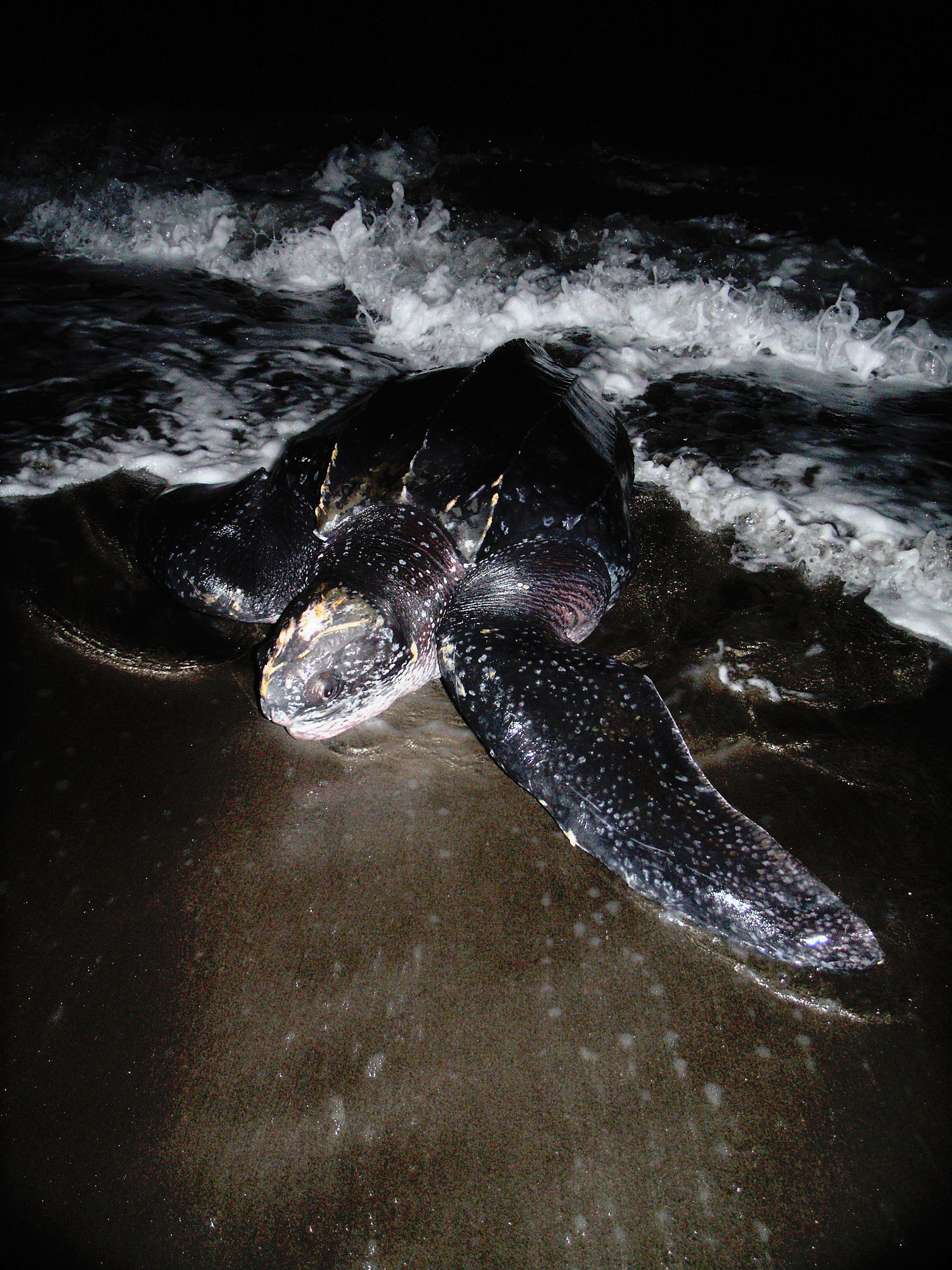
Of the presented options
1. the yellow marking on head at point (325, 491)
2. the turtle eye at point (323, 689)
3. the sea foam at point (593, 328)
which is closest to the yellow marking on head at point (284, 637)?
the turtle eye at point (323, 689)

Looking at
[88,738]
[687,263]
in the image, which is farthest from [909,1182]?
[687,263]

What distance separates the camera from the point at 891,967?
4.82 ft

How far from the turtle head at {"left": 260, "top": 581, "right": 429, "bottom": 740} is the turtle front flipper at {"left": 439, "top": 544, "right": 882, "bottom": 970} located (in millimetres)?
208

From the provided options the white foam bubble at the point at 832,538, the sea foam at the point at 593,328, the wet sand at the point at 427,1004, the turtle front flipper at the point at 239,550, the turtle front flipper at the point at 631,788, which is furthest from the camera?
the sea foam at the point at 593,328

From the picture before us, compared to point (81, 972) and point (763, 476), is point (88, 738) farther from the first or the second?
point (763, 476)

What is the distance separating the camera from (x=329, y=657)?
5.75ft

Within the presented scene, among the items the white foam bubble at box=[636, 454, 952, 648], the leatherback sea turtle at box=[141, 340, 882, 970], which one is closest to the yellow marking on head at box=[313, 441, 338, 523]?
the leatherback sea turtle at box=[141, 340, 882, 970]

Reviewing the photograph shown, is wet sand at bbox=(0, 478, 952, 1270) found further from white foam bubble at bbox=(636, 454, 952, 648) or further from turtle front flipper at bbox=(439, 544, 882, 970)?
white foam bubble at bbox=(636, 454, 952, 648)

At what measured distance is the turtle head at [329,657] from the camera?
5.69ft

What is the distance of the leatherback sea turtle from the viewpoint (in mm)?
1436

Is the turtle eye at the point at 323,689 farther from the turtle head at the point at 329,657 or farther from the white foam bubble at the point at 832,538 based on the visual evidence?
the white foam bubble at the point at 832,538

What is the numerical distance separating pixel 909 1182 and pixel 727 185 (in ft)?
28.6

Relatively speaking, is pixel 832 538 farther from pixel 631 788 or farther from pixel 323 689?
pixel 323 689

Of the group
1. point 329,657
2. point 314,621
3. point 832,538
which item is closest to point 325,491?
point 314,621
